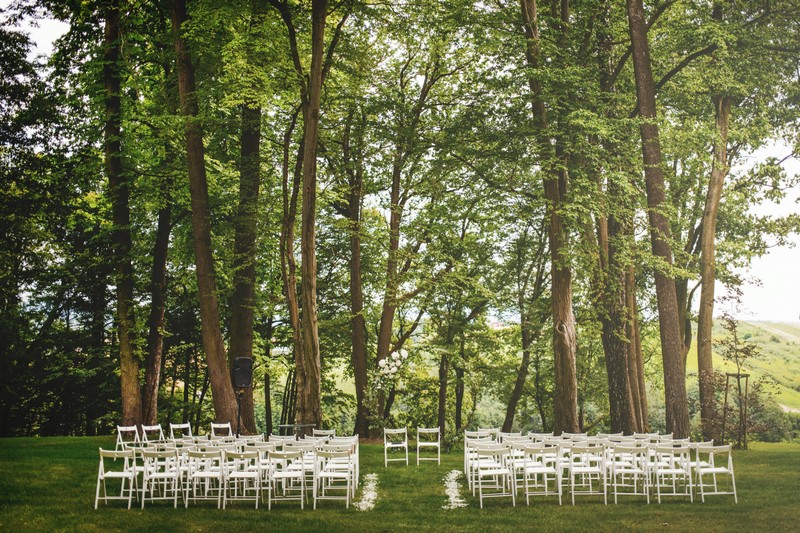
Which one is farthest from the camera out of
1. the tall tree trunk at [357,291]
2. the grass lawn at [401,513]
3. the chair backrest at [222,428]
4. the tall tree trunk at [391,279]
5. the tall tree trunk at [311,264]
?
the tall tree trunk at [391,279]

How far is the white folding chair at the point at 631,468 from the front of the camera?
9.48 m

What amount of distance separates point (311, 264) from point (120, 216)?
585 cm

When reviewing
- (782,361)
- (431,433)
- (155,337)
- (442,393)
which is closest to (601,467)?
(431,433)

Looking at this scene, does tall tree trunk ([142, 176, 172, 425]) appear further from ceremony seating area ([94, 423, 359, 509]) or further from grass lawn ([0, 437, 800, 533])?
ceremony seating area ([94, 423, 359, 509])

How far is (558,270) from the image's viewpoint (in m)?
15.7

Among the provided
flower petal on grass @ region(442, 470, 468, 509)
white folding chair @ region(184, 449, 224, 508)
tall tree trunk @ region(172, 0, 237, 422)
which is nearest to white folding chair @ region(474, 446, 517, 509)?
flower petal on grass @ region(442, 470, 468, 509)

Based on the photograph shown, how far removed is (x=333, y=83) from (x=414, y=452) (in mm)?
9520

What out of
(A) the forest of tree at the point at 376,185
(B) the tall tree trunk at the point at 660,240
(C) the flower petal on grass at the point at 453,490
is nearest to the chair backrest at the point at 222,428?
(A) the forest of tree at the point at 376,185

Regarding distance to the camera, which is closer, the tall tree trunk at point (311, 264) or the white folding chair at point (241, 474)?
the white folding chair at point (241, 474)

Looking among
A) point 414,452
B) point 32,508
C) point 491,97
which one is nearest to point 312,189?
point 491,97

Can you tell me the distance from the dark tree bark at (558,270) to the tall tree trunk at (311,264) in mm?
4533

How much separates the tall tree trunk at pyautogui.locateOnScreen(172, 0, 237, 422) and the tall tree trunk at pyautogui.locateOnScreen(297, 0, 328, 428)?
6.46ft

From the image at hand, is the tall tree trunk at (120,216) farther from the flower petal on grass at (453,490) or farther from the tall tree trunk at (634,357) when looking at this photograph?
the tall tree trunk at (634,357)

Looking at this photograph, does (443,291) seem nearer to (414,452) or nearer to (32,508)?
(414,452)
